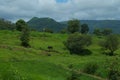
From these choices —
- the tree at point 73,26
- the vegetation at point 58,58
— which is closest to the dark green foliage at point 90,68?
the vegetation at point 58,58

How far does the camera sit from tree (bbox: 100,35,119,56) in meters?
128

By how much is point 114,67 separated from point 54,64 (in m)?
16.3

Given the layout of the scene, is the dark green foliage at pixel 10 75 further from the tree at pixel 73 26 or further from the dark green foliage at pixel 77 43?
the tree at pixel 73 26

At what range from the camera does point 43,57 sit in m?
104

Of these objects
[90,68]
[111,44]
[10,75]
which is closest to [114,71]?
[90,68]

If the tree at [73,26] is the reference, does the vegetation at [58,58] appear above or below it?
below

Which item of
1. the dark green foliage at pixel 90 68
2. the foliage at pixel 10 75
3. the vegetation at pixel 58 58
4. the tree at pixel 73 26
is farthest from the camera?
the tree at pixel 73 26

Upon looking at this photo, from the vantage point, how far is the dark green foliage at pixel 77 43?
124 m

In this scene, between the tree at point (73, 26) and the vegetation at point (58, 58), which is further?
the tree at point (73, 26)

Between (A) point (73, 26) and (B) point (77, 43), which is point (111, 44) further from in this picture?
(A) point (73, 26)

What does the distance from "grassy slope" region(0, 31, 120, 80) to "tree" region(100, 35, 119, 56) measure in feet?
11.0

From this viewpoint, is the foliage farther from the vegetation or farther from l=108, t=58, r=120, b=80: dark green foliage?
l=108, t=58, r=120, b=80: dark green foliage

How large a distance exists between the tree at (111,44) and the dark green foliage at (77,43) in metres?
6.21

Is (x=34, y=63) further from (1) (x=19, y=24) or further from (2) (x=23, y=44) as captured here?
(1) (x=19, y=24)
